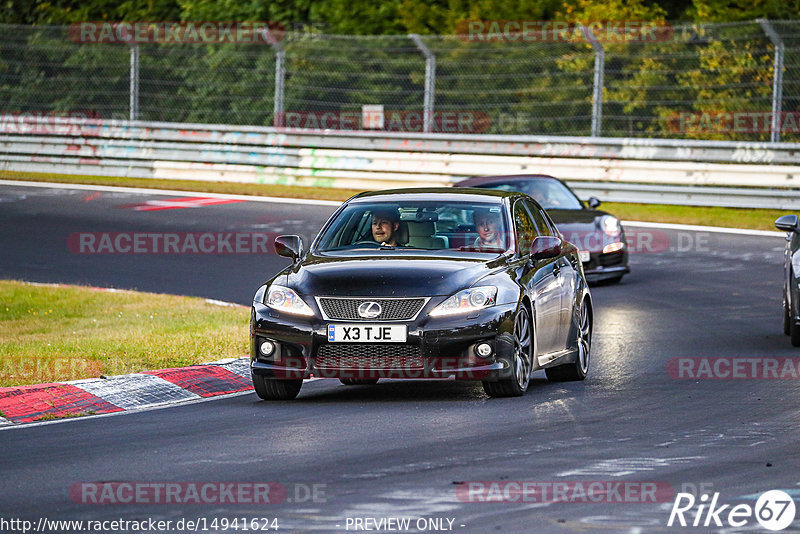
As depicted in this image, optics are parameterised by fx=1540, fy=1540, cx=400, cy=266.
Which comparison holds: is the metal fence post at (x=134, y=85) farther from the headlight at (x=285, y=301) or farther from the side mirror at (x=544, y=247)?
the headlight at (x=285, y=301)

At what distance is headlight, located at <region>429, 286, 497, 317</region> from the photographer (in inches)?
380

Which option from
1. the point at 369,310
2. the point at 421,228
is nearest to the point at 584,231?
the point at 421,228

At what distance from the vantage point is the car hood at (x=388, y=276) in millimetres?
9695

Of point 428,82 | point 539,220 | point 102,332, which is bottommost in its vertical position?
point 102,332

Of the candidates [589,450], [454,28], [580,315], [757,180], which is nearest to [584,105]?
[757,180]

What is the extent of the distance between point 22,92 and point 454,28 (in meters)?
9.42

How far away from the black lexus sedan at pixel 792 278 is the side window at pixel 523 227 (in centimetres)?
264

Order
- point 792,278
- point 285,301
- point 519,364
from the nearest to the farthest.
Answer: point 285,301 → point 519,364 → point 792,278

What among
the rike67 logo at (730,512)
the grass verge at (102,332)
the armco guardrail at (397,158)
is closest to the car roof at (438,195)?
→ the grass verge at (102,332)

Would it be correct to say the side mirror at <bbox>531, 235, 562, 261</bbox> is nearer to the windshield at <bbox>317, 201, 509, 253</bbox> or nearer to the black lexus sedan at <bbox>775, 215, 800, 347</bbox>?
the windshield at <bbox>317, 201, 509, 253</bbox>

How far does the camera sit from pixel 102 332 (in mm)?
13688

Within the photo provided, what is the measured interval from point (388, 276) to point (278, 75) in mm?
18754

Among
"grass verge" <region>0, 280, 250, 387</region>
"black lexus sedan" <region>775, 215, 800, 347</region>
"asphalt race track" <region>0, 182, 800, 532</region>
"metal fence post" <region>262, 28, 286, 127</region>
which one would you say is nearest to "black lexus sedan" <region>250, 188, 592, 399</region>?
"asphalt race track" <region>0, 182, 800, 532</region>

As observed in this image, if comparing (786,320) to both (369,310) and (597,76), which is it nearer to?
(369,310)
